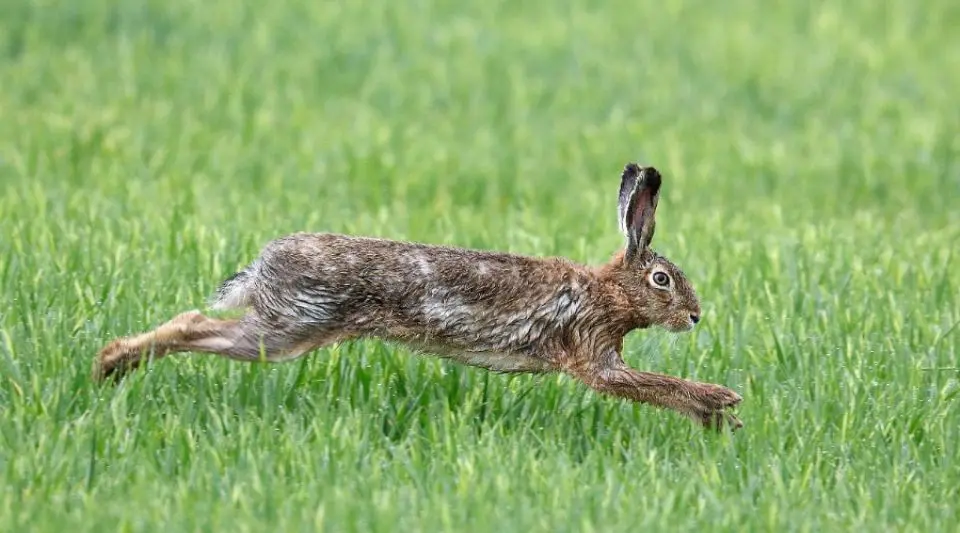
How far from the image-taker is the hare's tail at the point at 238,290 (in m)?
5.79

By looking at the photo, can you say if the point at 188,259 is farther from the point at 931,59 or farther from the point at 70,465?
the point at 931,59

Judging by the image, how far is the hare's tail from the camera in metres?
5.79

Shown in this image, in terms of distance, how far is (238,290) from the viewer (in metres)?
5.82

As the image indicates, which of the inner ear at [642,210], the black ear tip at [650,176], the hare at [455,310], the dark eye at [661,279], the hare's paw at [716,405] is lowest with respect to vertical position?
the hare's paw at [716,405]

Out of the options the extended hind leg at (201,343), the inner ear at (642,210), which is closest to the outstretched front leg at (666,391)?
the inner ear at (642,210)

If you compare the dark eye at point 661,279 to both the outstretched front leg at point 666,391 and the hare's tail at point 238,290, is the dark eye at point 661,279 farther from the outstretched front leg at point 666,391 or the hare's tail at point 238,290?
the hare's tail at point 238,290

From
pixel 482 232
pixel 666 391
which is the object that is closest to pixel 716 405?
pixel 666 391

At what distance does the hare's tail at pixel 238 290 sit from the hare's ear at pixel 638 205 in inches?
55.1

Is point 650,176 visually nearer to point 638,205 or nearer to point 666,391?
point 638,205

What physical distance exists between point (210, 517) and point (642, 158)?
23.6 feet

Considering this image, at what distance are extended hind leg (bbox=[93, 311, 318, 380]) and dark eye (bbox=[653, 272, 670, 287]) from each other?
1.35m

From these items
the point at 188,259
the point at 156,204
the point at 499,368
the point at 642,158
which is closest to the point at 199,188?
the point at 156,204

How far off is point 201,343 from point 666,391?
1.70 m

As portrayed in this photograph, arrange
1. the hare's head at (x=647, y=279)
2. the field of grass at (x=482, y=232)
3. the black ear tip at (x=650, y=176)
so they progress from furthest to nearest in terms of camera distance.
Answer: the hare's head at (x=647, y=279) < the black ear tip at (x=650, y=176) < the field of grass at (x=482, y=232)
